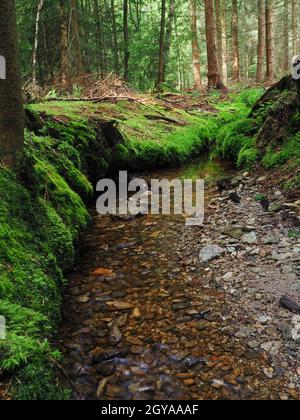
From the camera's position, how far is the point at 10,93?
373cm

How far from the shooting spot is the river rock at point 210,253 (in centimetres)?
467

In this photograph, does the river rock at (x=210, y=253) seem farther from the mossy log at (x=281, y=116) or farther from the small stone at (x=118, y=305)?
the mossy log at (x=281, y=116)

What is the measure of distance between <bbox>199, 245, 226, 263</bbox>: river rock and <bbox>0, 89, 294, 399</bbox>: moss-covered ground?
5.15ft

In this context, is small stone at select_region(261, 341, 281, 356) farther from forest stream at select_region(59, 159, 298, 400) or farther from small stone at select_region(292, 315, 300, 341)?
small stone at select_region(292, 315, 300, 341)

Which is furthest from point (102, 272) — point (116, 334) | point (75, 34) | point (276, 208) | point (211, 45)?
point (211, 45)

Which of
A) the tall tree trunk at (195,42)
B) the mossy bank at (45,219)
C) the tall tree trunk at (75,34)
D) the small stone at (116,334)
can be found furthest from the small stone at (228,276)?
the tall tree trunk at (195,42)

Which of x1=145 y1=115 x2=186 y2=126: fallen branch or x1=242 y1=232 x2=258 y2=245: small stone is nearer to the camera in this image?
x1=242 y1=232 x2=258 y2=245: small stone

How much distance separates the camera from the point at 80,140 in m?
7.40

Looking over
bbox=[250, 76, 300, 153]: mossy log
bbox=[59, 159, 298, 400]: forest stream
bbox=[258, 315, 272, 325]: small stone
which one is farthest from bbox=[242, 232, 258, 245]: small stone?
bbox=[250, 76, 300, 153]: mossy log

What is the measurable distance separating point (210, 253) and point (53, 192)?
219 centimetres

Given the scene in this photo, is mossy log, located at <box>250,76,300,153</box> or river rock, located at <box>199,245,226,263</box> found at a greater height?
mossy log, located at <box>250,76,300,153</box>

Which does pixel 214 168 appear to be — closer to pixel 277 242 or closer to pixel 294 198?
pixel 294 198

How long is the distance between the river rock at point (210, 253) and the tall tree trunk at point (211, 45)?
1531 centimetres

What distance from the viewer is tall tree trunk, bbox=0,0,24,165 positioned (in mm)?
3543
